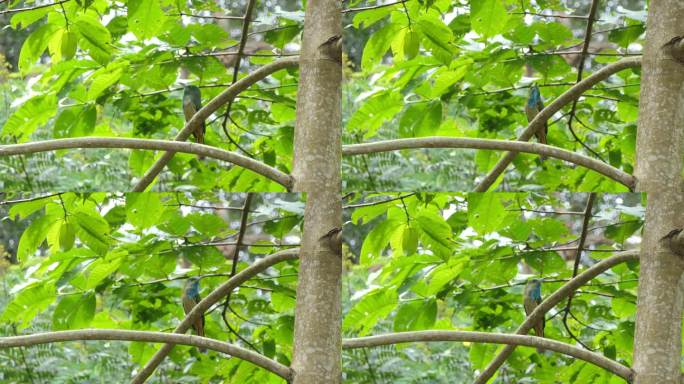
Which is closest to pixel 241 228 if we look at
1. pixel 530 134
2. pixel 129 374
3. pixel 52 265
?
pixel 52 265

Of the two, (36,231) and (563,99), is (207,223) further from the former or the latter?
(563,99)

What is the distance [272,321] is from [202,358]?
21 centimetres

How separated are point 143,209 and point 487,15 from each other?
0.98 metres

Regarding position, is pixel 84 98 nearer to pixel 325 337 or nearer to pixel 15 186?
pixel 15 186

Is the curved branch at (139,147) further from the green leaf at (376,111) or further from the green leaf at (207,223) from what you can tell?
the green leaf at (376,111)

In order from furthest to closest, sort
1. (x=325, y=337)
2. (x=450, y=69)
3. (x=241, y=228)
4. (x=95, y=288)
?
1. (x=450, y=69)
2. (x=95, y=288)
3. (x=241, y=228)
4. (x=325, y=337)

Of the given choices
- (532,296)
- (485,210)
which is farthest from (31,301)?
(532,296)

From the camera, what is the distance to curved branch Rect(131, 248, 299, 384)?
160 centimetres

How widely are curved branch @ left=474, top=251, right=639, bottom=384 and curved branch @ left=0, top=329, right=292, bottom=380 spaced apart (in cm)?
59

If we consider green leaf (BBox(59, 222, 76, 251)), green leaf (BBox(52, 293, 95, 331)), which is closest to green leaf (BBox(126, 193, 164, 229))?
green leaf (BBox(59, 222, 76, 251))

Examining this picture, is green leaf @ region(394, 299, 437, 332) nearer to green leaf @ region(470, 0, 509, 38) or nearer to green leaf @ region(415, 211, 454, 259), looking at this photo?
green leaf @ region(415, 211, 454, 259)

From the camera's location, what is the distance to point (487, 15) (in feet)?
7.33

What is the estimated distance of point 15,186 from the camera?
2.63m

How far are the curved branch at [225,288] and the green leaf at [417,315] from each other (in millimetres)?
573
